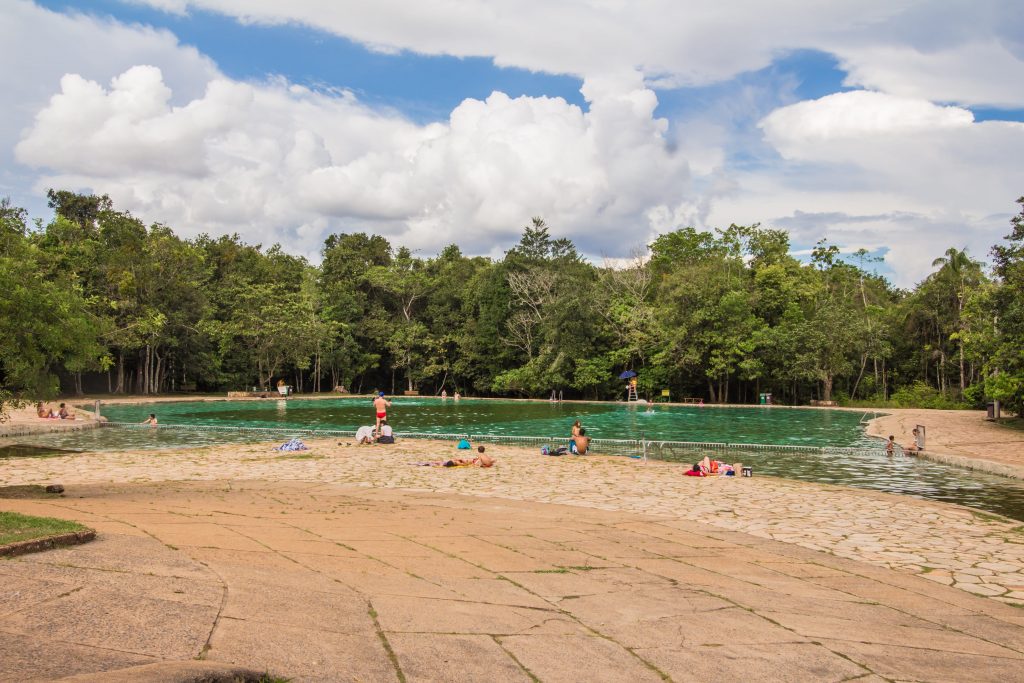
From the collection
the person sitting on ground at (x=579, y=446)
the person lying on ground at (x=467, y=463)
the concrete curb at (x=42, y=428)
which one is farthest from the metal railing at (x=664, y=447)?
the concrete curb at (x=42, y=428)

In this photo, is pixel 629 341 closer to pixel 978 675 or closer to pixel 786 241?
pixel 786 241

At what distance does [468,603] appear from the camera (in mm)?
4715

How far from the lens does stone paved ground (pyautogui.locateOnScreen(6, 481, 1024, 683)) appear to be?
3527 millimetres

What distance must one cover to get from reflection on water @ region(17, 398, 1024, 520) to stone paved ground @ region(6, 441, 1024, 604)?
2.55 metres

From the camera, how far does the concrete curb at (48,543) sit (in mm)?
4633

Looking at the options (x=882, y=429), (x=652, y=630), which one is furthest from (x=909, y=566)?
(x=882, y=429)

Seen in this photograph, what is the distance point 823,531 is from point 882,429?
18.0 meters

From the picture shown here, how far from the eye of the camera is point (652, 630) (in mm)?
4426

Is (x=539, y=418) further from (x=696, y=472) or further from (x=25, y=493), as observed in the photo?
(x=25, y=493)

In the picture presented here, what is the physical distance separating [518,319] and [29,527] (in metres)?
42.8

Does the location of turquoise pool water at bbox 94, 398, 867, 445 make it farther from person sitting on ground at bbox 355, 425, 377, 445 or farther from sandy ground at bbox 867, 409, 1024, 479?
person sitting on ground at bbox 355, 425, 377, 445

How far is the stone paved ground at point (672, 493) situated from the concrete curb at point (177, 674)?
231 inches

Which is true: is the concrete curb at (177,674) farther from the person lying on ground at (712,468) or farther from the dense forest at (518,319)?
the dense forest at (518,319)

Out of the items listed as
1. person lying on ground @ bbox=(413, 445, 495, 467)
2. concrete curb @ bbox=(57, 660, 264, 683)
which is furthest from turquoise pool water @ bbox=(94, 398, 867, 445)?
concrete curb @ bbox=(57, 660, 264, 683)
